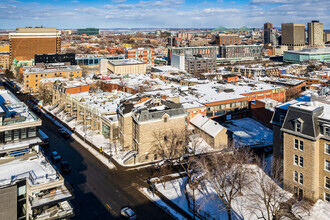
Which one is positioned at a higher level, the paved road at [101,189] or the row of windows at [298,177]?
the row of windows at [298,177]

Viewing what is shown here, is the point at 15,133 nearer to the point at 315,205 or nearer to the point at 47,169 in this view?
the point at 47,169

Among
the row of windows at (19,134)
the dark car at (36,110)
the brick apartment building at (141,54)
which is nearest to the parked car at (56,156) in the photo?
the row of windows at (19,134)

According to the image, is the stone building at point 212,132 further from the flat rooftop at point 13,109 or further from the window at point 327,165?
the flat rooftop at point 13,109

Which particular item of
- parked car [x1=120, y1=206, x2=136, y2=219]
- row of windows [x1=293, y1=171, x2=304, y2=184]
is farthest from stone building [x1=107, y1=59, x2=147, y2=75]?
row of windows [x1=293, y1=171, x2=304, y2=184]

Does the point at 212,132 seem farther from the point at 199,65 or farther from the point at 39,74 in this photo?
the point at 199,65

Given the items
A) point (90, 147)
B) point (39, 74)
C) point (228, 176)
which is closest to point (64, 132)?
point (90, 147)

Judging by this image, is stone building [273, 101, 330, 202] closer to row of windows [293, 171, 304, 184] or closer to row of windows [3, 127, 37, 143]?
row of windows [293, 171, 304, 184]
